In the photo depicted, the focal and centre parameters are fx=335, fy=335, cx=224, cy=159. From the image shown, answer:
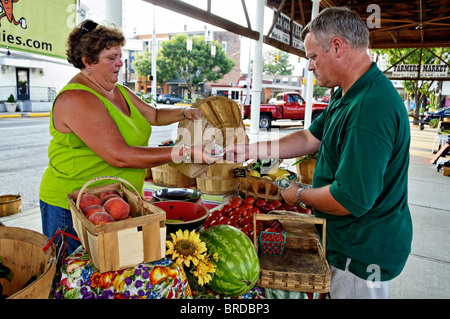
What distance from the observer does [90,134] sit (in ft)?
5.93

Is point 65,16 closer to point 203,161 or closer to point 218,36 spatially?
point 203,161

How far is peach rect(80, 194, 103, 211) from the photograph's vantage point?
59.2 inches

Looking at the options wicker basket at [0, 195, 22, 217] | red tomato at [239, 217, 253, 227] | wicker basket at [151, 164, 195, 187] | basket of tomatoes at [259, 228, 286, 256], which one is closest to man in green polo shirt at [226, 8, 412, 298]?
basket of tomatoes at [259, 228, 286, 256]

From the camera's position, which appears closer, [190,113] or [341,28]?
[341,28]

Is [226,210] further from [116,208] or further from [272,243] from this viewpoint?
[116,208]

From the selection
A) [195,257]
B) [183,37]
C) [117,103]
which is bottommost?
[195,257]

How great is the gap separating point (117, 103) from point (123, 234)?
1119mm

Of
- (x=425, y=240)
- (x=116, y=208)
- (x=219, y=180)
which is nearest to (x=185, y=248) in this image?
(x=116, y=208)

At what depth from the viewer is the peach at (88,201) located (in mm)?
1503

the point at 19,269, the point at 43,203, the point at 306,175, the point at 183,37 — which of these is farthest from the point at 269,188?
the point at 183,37

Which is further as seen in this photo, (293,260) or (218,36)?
(218,36)

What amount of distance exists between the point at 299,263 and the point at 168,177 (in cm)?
237

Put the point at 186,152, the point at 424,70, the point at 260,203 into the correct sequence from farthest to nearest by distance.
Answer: the point at 424,70 < the point at 260,203 < the point at 186,152

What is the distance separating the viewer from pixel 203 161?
225 cm
